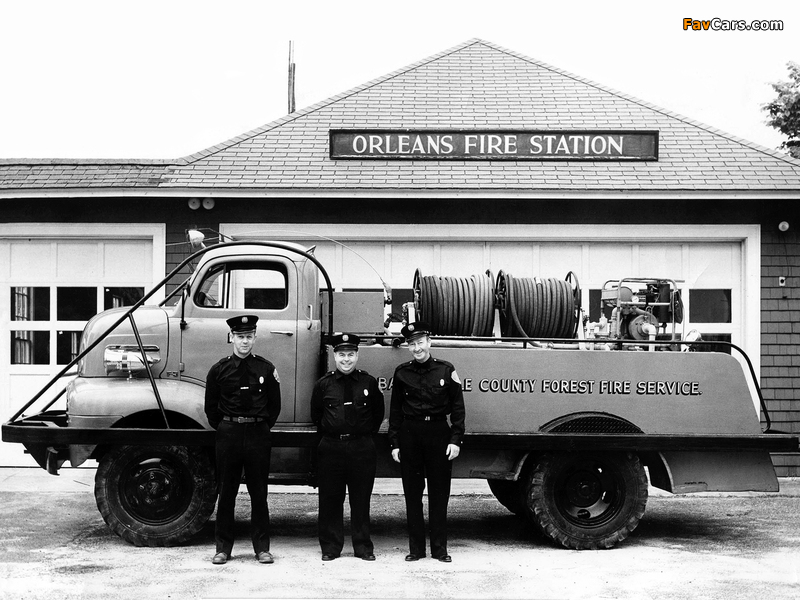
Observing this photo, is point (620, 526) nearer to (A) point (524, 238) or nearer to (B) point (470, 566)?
(B) point (470, 566)

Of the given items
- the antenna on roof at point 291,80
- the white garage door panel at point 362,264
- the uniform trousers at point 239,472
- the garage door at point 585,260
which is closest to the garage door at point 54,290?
the garage door at point 585,260

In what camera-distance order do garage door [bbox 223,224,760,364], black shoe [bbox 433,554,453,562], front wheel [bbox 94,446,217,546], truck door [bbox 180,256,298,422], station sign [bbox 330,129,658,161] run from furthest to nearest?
station sign [bbox 330,129,658,161] < garage door [bbox 223,224,760,364] < truck door [bbox 180,256,298,422] < front wheel [bbox 94,446,217,546] < black shoe [bbox 433,554,453,562]

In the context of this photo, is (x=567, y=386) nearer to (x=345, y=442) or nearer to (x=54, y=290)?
(x=345, y=442)

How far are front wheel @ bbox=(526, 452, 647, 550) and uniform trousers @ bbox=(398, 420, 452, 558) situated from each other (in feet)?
3.12

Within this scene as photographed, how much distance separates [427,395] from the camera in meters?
7.49

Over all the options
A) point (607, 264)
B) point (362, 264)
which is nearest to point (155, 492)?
point (362, 264)

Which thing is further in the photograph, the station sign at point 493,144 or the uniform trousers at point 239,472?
the station sign at point 493,144

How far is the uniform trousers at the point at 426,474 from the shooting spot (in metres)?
7.48

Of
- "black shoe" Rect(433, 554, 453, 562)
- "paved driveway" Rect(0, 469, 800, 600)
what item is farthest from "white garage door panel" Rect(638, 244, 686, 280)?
"black shoe" Rect(433, 554, 453, 562)

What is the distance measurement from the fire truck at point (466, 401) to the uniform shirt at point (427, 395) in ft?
1.35

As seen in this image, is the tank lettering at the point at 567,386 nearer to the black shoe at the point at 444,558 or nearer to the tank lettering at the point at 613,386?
the tank lettering at the point at 613,386

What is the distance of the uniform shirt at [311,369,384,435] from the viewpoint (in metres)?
7.47

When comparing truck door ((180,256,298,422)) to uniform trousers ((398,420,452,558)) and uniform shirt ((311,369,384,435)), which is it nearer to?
uniform shirt ((311,369,384,435))

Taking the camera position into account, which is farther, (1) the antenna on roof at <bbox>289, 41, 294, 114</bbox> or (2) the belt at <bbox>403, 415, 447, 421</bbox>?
(1) the antenna on roof at <bbox>289, 41, 294, 114</bbox>
